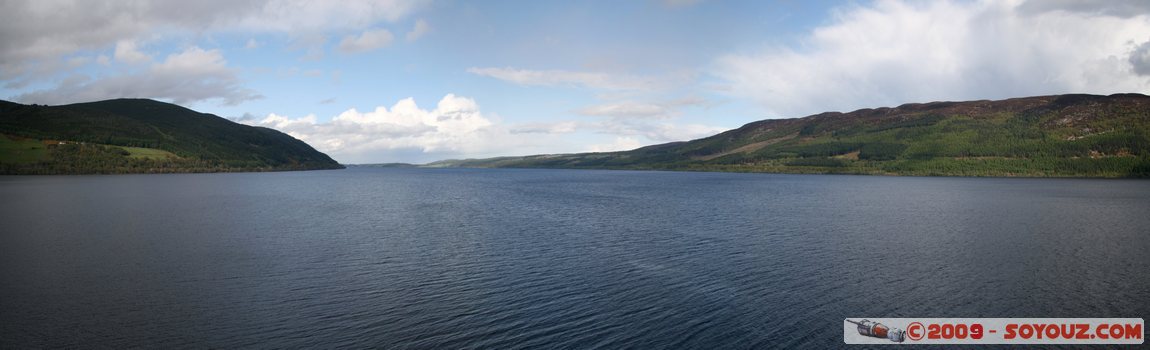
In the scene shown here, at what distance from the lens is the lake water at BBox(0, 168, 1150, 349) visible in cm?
2472

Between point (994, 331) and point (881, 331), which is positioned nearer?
point (881, 331)

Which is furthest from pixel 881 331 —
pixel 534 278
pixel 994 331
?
pixel 534 278

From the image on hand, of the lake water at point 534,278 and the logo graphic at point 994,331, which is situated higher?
the lake water at point 534,278

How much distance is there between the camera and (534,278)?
35.5 meters

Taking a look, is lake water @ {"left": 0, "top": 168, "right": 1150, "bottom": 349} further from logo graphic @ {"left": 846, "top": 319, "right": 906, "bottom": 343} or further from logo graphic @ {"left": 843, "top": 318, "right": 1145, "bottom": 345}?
logo graphic @ {"left": 843, "top": 318, "right": 1145, "bottom": 345}

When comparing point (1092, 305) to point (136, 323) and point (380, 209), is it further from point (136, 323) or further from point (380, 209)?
point (380, 209)

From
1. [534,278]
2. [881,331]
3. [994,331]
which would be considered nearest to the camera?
[881,331]

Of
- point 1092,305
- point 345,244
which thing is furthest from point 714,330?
point 345,244

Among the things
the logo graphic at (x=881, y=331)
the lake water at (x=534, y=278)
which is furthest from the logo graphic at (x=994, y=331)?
the lake water at (x=534, y=278)

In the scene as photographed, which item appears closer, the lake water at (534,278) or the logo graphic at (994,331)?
the logo graphic at (994,331)

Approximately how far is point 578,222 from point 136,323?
153ft

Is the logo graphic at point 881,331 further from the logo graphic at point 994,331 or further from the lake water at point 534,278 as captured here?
the lake water at point 534,278

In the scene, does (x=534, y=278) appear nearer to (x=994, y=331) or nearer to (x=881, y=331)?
(x=881, y=331)

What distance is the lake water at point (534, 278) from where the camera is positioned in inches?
973
